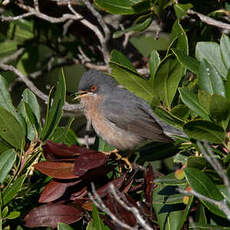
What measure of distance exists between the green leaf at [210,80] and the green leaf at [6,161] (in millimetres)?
1415

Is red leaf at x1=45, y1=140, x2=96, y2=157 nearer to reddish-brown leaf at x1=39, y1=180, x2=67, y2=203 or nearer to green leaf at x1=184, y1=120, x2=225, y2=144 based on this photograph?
reddish-brown leaf at x1=39, y1=180, x2=67, y2=203

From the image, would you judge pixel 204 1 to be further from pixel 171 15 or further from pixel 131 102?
pixel 131 102

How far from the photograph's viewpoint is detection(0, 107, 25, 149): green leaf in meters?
3.25

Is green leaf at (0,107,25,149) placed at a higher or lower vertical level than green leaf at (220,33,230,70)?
lower

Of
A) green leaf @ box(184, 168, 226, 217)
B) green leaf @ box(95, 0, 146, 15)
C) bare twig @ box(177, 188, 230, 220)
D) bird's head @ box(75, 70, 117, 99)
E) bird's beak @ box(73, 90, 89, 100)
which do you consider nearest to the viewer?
bare twig @ box(177, 188, 230, 220)

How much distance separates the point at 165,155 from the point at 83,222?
1038mm

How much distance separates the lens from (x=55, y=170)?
313 cm

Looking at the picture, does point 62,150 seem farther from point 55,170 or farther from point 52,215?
point 52,215

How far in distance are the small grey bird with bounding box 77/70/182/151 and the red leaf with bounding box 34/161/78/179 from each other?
59.4 inches

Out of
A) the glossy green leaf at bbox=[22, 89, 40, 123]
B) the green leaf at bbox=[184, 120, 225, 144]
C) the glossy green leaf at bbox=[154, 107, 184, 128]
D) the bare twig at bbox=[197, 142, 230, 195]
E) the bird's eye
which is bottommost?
the bird's eye

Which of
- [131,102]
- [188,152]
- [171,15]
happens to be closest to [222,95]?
[188,152]

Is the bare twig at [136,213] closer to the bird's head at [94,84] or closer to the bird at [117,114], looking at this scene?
the bird at [117,114]

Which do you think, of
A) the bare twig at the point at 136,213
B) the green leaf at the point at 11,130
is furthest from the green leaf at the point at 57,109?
the bare twig at the point at 136,213

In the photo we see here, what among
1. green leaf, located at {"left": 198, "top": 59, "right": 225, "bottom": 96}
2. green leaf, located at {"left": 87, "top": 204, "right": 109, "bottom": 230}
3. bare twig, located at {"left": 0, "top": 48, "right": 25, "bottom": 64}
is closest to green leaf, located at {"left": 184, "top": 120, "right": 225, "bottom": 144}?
green leaf, located at {"left": 198, "top": 59, "right": 225, "bottom": 96}
